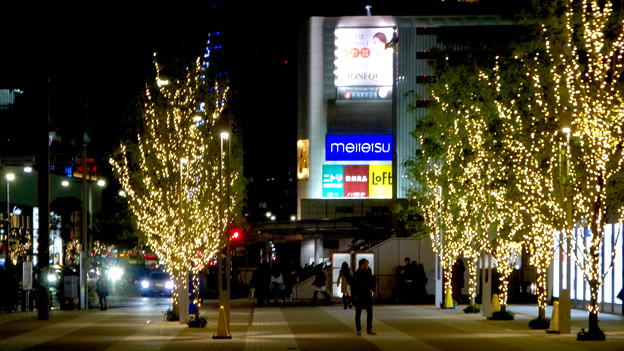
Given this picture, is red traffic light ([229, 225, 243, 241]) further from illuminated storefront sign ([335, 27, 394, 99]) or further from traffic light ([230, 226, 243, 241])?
illuminated storefront sign ([335, 27, 394, 99])

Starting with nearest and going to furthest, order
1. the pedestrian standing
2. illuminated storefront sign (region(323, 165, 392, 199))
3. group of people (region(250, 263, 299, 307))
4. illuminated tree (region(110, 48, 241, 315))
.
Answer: illuminated tree (region(110, 48, 241, 315)) < group of people (region(250, 263, 299, 307)) < the pedestrian standing < illuminated storefront sign (region(323, 165, 392, 199))

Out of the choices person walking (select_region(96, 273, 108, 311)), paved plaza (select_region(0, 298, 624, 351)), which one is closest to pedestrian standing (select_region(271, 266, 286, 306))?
paved plaza (select_region(0, 298, 624, 351))

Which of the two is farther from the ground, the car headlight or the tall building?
the tall building

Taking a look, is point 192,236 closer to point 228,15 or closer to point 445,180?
point 445,180

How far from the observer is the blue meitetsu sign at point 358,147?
267 feet

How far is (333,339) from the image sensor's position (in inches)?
891

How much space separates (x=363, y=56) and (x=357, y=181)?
1016cm

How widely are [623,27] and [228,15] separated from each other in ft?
482

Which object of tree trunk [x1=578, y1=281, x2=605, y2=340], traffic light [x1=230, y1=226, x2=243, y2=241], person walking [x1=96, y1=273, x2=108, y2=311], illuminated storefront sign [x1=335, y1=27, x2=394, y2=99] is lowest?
person walking [x1=96, y1=273, x2=108, y2=311]

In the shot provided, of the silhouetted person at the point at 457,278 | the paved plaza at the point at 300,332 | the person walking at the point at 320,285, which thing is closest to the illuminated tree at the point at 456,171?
the silhouetted person at the point at 457,278

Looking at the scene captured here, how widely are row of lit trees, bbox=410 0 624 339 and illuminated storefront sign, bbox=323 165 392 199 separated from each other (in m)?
51.7

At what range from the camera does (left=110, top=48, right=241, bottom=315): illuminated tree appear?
29.6 metres

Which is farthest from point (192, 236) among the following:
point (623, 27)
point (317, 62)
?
point (317, 62)

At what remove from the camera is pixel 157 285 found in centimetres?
5212
